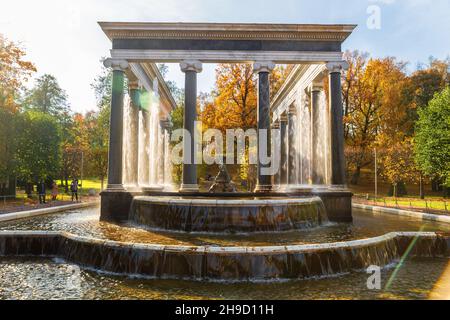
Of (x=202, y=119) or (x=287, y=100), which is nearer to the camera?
(x=287, y=100)

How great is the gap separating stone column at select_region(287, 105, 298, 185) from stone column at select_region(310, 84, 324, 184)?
191 inches

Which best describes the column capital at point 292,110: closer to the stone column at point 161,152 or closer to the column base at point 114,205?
the stone column at point 161,152

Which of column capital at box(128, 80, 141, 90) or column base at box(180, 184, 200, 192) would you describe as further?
column capital at box(128, 80, 141, 90)

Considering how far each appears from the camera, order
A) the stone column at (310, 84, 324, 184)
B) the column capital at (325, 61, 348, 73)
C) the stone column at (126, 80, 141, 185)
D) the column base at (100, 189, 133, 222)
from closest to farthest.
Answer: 1. the column base at (100, 189, 133, 222)
2. the column capital at (325, 61, 348, 73)
3. the stone column at (126, 80, 141, 185)
4. the stone column at (310, 84, 324, 184)

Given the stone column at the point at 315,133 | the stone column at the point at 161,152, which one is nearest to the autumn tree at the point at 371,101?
the stone column at the point at 315,133

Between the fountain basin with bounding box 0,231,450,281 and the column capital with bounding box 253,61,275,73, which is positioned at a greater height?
the column capital with bounding box 253,61,275,73

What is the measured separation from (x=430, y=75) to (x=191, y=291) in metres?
56.8

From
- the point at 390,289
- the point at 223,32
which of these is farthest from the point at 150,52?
the point at 390,289

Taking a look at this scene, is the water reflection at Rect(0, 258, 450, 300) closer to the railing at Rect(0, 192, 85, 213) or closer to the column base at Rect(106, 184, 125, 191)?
the column base at Rect(106, 184, 125, 191)

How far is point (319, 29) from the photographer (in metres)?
18.6

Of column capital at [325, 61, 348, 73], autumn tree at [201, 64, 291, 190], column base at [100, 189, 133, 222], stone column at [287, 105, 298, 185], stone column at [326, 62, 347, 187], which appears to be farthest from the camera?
autumn tree at [201, 64, 291, 190]

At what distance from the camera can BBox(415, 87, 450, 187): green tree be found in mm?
32406

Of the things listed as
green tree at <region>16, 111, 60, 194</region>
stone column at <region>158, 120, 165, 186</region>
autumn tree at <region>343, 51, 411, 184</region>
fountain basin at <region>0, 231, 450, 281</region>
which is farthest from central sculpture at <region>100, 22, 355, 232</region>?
autumn tree at <region>343, 51, 411, 184</region>
